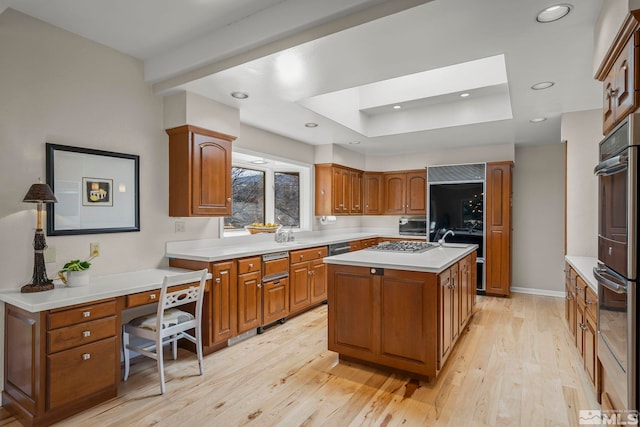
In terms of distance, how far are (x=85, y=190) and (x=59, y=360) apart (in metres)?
1.29

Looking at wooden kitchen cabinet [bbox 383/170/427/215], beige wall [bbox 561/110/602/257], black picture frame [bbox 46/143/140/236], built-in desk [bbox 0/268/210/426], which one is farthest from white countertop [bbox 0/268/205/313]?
wooden kitchen cabinet [bbox 383/170/427/215]

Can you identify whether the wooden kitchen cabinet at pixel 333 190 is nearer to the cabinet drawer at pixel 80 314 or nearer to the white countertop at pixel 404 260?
the white countertop at pixel 404 260

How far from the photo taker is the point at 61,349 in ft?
6.98

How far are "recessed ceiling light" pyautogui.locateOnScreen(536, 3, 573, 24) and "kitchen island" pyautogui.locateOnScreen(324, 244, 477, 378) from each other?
1650 mm

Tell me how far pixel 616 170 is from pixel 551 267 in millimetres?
4448

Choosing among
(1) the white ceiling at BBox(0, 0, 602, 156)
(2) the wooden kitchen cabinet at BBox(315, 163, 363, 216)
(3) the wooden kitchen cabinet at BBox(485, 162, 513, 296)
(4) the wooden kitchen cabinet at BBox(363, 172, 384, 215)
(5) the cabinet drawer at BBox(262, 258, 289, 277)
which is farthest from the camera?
(4) the wooden kitchen cabinet at BBox(363, 172, 384, 215)

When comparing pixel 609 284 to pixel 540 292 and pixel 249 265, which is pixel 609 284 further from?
pixel 540 292

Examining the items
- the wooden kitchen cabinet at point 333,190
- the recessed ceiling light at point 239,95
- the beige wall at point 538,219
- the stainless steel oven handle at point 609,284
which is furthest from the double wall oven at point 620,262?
the beige wall at point 538,219

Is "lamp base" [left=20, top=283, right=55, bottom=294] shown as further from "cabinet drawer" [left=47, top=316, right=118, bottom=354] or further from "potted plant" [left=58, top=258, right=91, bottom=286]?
"cabinet drawer" [left=47, top=316, right=118, bottom=354]

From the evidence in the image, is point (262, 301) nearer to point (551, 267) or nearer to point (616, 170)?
point (616, 170)

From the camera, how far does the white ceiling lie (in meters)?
2.00

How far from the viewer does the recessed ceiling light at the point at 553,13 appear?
1846 millimetres

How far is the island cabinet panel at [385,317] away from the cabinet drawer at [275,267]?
92 centimetres

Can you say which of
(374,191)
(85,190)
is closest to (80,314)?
(85,190)
